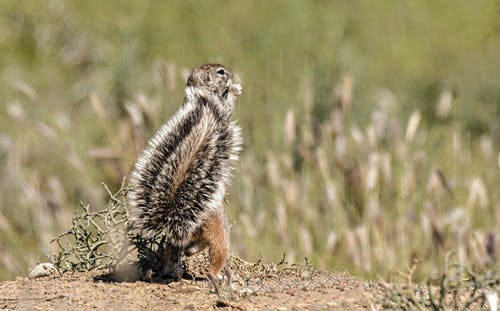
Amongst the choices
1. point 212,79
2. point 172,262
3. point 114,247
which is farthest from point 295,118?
point 172,262

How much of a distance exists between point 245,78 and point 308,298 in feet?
18.1

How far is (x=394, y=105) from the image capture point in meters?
11.2

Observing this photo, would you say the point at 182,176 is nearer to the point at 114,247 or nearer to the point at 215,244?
the point at 215,244

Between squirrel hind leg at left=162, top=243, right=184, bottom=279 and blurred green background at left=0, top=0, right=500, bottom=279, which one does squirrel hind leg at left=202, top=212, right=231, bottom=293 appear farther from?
blurred green background at left=0, top=0, right=500, bottom=279

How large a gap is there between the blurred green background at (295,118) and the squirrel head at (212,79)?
1922mm

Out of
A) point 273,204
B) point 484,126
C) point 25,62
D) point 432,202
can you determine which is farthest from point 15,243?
point 25,62

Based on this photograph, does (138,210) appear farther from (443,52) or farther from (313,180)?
(443,52)

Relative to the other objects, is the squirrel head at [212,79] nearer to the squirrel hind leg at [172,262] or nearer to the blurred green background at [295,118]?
the squirrel hind leg at [172,262]

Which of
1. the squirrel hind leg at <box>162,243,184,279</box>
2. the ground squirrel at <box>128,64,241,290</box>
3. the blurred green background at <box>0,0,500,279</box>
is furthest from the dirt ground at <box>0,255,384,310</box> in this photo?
the blurred green background at <box>0,0,500,279</box>

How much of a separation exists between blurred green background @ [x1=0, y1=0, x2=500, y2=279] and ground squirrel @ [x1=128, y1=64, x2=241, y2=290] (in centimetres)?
191

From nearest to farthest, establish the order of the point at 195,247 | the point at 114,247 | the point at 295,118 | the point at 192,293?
the point at 192,293 < the point at 195,247 < the point at 114,247 < the point at 295,118

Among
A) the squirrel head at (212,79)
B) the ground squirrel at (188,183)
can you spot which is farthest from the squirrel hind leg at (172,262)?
the squirrel head at (212,79)

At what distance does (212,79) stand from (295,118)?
142 inches

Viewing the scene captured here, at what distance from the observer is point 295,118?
9578mm
